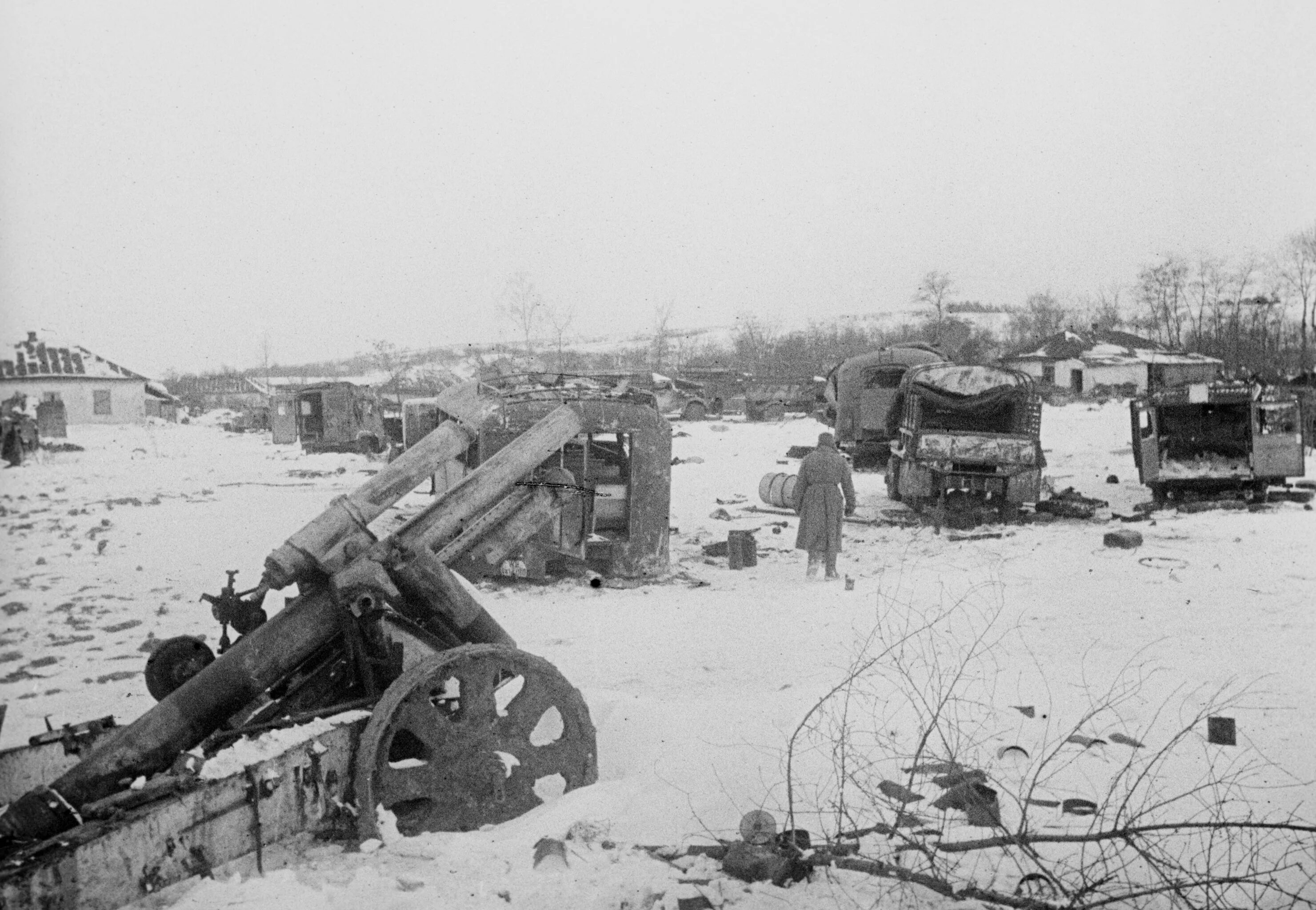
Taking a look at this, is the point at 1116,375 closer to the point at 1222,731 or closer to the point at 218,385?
the point at 1222,731

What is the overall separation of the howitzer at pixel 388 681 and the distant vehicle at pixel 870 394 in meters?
15.4

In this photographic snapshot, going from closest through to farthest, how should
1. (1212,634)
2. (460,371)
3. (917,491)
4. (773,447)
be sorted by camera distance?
(1212,634) → (917,491) → (773,447) → (460,371)

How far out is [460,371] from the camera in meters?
40.5

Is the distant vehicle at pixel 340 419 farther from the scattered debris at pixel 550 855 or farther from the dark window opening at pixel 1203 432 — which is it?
the scattered debris at pixel 550 855

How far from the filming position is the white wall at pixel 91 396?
42.8 ft

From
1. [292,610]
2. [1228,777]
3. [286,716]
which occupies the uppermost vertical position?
[292,610]

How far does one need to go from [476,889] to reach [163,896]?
3.34ft

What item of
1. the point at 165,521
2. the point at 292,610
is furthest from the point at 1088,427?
the point at 292,610

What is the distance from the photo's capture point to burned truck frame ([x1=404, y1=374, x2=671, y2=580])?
30.9 feet

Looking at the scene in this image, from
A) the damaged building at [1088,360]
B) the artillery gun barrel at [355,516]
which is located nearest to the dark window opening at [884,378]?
the artillery gun barrel at [355,516]

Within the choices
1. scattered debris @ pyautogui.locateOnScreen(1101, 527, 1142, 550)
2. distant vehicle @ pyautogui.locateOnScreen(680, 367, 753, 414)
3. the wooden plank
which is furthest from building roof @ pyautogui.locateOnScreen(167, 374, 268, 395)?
the wooden plank

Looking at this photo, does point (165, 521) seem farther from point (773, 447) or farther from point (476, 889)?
point (773, 447)

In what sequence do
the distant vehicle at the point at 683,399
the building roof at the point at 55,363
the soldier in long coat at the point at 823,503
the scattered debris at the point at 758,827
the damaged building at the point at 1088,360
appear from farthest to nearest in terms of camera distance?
the damaged building at the point at 1088,360
the distant vehicle at the point at 683,399
the soldier in long coat at the point at 823,503
the building roof at the point at 55,363
the scattered debris at the point at 758,827

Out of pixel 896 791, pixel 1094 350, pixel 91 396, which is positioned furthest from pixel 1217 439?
pixel 1094 350
